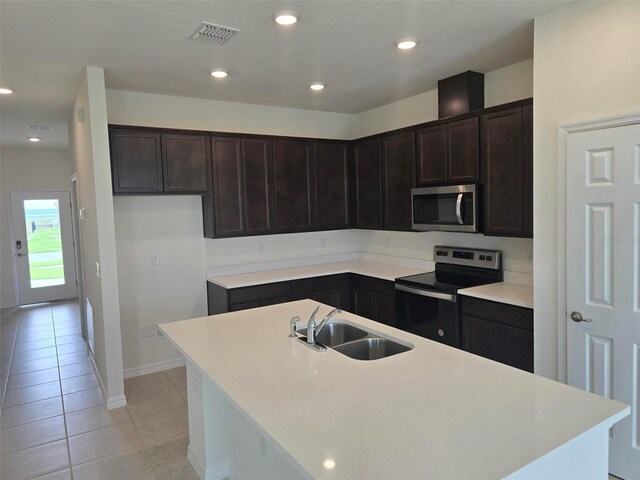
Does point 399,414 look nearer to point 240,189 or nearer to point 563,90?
point 563,90

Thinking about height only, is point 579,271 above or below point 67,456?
above

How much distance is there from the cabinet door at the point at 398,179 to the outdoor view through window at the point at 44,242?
634 cm

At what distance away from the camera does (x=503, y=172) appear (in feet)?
11.0

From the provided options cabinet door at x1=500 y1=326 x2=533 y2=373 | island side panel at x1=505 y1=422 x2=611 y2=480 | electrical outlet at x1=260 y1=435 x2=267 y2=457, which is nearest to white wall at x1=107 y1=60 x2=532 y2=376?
cabinet door at x1=500 y1=326 x2=533 y2=373

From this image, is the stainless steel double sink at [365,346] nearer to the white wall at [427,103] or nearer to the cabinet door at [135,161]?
the cabinet door at [135,161]

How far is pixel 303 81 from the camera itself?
3949mm

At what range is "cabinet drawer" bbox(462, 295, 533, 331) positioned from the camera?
3.01m

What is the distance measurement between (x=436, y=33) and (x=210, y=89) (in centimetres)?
213

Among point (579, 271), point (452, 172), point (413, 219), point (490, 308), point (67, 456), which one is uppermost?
point (452, 172)

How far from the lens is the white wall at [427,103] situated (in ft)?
11.8

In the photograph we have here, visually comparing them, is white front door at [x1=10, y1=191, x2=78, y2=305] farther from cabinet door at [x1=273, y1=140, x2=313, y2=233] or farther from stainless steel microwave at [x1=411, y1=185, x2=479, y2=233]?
stainless steel microwave at [x1=411, y1=185, x2=479, y2=233]

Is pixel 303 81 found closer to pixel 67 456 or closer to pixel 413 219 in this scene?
pixel 413 219

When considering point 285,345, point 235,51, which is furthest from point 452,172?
point 285,345

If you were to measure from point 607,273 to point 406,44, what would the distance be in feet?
6.24
